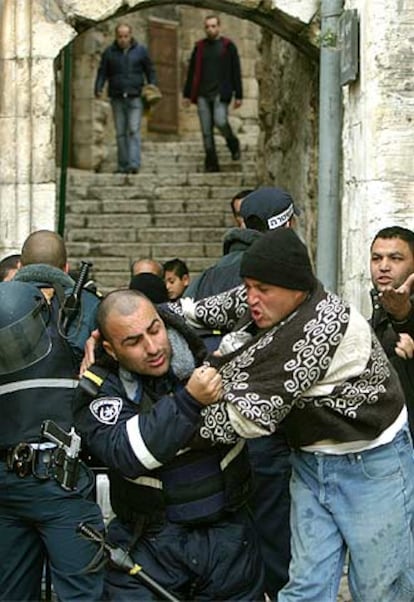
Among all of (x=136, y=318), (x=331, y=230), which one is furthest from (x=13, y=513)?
(x=331, y=230)

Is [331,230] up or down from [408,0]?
down

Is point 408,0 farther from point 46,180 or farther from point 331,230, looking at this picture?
point 46,180

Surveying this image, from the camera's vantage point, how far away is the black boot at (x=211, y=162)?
15.4 m

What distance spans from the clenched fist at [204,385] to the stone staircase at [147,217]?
27.2 feet

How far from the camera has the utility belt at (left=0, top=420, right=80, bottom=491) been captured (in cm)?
475

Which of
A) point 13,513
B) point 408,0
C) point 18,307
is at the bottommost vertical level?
point 13,513

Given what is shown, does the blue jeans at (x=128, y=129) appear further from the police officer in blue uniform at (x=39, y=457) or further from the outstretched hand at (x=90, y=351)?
the outstretched hand at (x=90, y=351)

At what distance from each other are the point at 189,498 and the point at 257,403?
402 mm

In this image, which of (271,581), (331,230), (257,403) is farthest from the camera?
(331,230)

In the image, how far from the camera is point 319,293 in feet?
13.9

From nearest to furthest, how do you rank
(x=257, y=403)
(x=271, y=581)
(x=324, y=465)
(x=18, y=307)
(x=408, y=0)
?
1. (x=257, y=403)
2. (x=324, y=465)
3. (x=18, y=307)
4. (x=271, y=581)
5. (x=408, y=0)

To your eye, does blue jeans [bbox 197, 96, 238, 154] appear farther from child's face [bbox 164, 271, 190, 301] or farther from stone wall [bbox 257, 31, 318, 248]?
child's face [bbox 164, 271, 190, 301]

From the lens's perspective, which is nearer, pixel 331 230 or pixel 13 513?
pixel 13 513

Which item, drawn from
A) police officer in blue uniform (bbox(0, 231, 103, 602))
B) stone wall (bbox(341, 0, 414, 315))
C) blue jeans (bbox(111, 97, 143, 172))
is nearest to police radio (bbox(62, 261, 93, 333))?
police officer in blue uniform (bbox(0, 231, 103, 602))
